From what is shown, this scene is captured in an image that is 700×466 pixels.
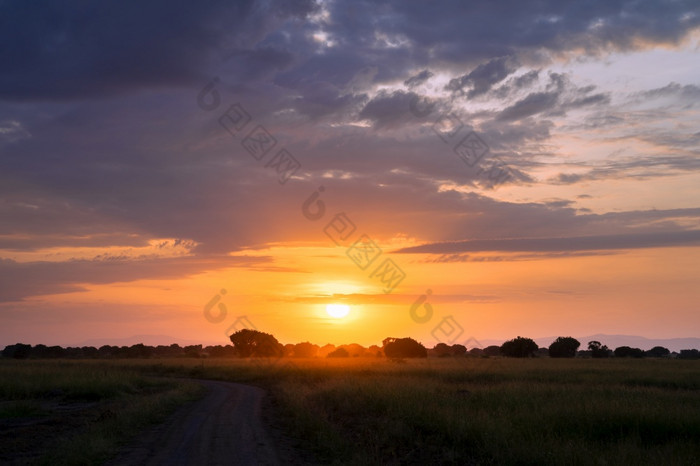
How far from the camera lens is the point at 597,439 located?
15.2 meters

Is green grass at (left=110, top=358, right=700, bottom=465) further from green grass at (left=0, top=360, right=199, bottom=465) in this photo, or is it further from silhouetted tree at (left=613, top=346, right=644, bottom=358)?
silhouetted tree at (left=613, top=346, right=644, bottom=358)

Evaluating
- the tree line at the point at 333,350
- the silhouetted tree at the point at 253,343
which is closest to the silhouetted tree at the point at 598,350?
the tree line at the point at 333,350

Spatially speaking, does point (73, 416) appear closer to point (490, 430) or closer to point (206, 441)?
point (206, 441)

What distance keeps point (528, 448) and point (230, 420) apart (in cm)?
1174

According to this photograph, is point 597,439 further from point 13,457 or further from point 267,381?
point 267,381

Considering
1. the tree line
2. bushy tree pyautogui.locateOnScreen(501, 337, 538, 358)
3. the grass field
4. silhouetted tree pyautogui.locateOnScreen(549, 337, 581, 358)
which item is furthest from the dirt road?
silhouetted tree pyautogui.locateOnScreen(549, 337, 581, 358)

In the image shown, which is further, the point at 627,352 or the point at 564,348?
the point at 564,348

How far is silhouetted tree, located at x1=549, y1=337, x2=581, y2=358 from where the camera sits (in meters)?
114

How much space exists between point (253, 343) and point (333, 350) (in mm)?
19859

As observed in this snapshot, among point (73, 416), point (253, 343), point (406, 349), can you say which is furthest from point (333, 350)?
point (73, 416)

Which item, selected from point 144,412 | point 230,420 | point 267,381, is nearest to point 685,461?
point 230,420

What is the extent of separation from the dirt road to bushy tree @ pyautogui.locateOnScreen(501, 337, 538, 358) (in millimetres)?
90209

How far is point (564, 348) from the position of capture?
114 m

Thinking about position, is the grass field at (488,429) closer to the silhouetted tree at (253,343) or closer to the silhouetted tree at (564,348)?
the silhouetted tree at (564,348)
